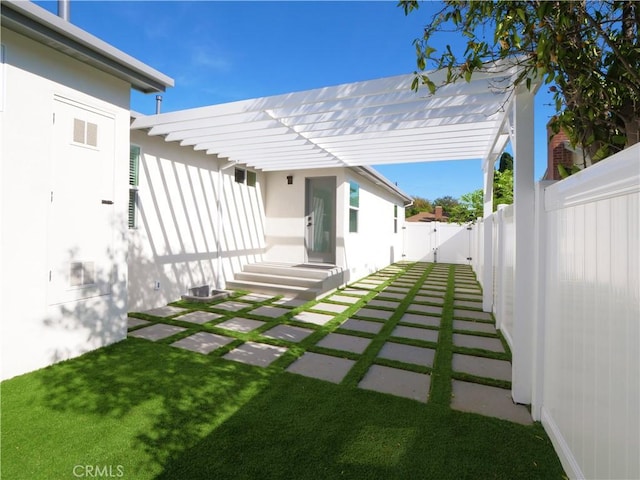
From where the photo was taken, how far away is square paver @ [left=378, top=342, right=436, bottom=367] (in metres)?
3.96

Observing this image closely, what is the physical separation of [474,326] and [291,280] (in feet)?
13.0

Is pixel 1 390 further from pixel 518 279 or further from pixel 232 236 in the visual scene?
pixel 232 236

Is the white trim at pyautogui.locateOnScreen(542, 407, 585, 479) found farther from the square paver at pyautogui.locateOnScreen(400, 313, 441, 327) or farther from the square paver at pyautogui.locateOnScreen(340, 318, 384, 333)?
the square paver at pyautogui.locateOnScreen(400, 313, 441, 327)

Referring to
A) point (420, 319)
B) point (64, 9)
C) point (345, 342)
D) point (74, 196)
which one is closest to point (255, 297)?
point (345, 342)

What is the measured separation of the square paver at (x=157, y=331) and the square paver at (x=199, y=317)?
34 centimetres

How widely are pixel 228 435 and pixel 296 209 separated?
7.34m

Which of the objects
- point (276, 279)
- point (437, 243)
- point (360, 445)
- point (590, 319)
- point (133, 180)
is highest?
point (133, 180)

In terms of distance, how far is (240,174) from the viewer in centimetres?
880

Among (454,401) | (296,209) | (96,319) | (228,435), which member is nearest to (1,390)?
(96,319)

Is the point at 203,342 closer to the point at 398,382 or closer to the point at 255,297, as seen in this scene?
the point at 398,382

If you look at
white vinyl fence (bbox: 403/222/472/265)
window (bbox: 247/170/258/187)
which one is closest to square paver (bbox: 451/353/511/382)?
window (bbox: 247/170/258/187)

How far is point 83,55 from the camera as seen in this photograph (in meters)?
3.70

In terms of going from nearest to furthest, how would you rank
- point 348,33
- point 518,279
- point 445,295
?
point 518,279
point 348,33
point 445,295

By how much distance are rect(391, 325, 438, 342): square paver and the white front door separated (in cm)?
402
